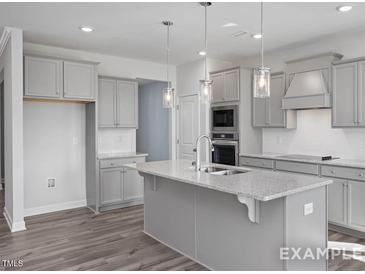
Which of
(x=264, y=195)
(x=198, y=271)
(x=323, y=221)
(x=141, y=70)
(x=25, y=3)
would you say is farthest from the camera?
(x=141, y=70)

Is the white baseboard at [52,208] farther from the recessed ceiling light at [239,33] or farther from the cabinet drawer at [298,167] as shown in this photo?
the recessed ceiling light at [239,33]

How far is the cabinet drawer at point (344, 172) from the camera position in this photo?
134 inches

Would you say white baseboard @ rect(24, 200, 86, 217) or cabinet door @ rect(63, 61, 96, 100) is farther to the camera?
white baseboard @ rect(24, 200, 86, 217)

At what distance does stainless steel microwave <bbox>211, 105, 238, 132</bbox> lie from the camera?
495 centimetres

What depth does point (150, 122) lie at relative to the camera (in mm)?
7223

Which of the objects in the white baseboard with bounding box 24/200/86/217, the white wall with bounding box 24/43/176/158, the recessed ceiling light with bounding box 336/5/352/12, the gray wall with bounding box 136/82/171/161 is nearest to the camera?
the recessed ceiling light with bounding box 336/5/352/12

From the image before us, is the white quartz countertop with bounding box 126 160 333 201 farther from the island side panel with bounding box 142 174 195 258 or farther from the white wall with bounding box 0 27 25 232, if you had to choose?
the white wall with bounding box 0 27 25 232

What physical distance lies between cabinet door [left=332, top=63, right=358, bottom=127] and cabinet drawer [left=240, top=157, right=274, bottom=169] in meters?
1.04

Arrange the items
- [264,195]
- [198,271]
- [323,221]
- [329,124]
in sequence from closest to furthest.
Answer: [264,195] → [323,221] → [198,271] → [329,124]

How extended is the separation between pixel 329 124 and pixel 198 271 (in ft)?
9.67

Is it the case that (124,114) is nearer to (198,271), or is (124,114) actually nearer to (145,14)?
(145,14)

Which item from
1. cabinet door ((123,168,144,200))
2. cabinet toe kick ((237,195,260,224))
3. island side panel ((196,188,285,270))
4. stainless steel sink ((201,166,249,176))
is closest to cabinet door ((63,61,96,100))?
cabinet door ((123,168,144,200))

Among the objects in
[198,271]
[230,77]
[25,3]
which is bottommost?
[198,271]

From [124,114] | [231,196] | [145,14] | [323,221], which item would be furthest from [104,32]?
[323,221]
